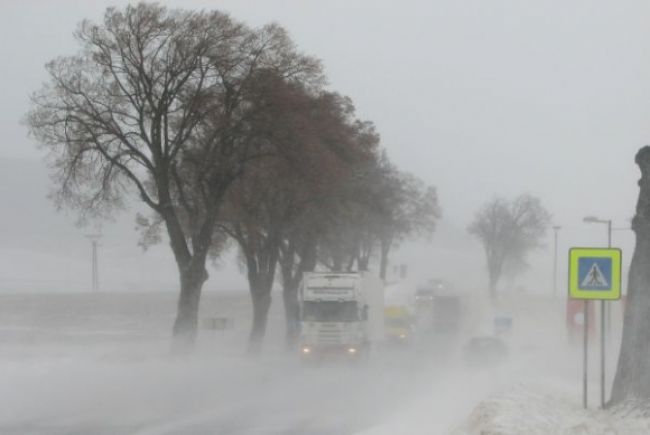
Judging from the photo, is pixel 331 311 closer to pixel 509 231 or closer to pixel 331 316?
pixel 331 316

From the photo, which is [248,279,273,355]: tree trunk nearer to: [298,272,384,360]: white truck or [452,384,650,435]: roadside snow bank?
[298,272,384,360]: white truck

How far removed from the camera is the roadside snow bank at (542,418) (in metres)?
14.2

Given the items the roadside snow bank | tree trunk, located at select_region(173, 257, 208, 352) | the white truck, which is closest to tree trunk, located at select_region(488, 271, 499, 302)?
the white truck

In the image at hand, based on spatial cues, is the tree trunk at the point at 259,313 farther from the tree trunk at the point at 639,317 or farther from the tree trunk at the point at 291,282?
the tree trunk at the point at 639,317

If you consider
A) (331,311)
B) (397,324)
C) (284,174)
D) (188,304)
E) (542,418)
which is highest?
(284,174)

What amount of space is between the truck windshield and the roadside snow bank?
24613 millimetres

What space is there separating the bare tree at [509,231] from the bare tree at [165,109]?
170ft

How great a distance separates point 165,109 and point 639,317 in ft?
75.8

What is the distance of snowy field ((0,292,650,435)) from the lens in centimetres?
1767

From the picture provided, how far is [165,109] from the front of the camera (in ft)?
125

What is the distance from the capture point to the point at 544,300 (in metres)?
77.4

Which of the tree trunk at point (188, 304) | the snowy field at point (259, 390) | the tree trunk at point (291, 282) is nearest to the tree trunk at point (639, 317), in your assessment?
the snowy field at point (259, 390)

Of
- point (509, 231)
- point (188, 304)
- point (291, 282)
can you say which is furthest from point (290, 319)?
point (509, 231)

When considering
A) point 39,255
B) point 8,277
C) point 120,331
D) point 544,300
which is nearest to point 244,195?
point 120,331
